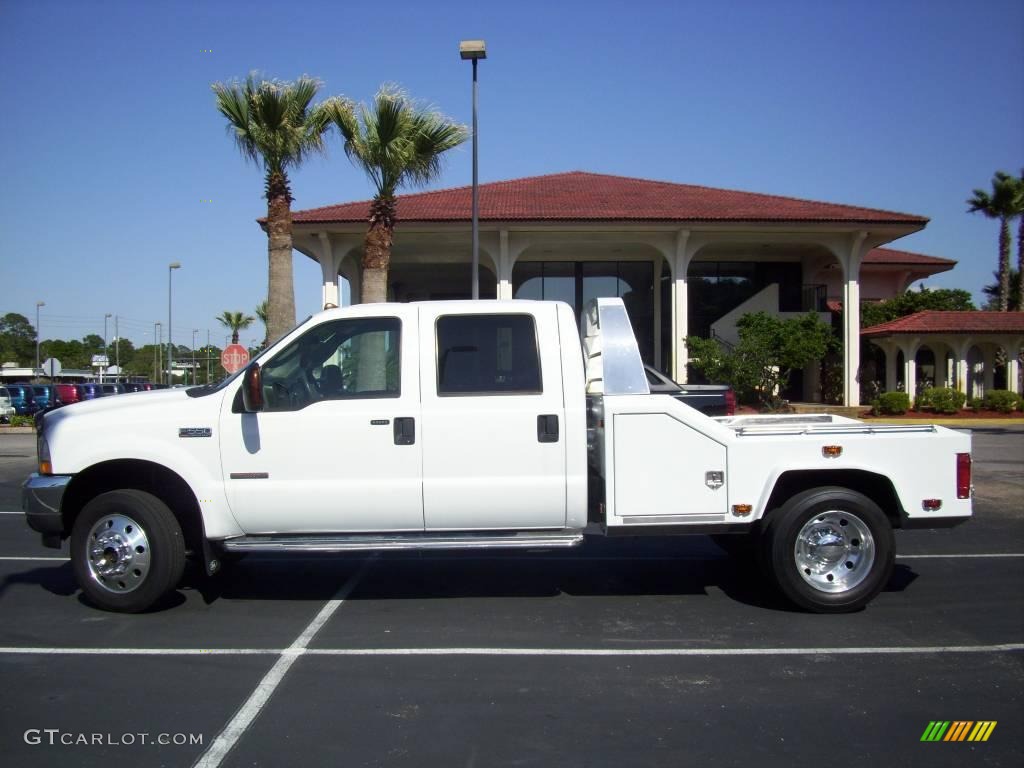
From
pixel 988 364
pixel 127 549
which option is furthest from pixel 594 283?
pixel 127 549

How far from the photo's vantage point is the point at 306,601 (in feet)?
21.0

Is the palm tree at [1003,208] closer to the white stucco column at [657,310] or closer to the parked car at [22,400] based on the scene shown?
the white stucco column at [657,310]

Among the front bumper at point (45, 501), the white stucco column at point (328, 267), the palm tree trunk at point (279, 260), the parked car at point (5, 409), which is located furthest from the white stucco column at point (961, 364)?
the parked car at point (5, 409)

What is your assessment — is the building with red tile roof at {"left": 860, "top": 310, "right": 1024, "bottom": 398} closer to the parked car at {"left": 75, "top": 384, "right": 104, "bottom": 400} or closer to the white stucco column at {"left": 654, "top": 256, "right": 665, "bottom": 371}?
the white stucco column at {"left": 654, "top": 256, "right": 665, "bottom": 371}

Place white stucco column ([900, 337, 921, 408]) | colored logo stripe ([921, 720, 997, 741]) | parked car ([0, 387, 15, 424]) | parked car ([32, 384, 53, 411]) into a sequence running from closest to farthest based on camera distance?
colored logo stripe ([921, 720, 997, 741])
white stucco column ([900, 337, 921, 408])
parked car ([0, 387, 15, 424])
parked car ([32, 384, 53, 411])

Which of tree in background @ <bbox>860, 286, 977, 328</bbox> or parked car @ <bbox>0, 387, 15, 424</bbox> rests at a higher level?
tree in background @ <bbox>860, 286, 977, 328</bbox>

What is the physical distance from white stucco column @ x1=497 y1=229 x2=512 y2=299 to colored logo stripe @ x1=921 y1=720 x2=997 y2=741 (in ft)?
72.0

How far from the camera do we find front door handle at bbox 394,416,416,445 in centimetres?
572

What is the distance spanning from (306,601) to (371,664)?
5.23 feet

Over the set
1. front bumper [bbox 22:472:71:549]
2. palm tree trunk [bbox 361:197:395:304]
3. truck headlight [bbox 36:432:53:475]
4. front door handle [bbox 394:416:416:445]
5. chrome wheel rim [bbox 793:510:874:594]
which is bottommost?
chrome wheel rim [bbox 793:510:874:594]

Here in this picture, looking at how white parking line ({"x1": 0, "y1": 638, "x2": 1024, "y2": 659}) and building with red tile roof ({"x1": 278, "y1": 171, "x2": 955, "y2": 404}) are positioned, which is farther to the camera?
building with red tile roof ({"x1": 278, "y1": 171, "x2": 955, "y2": 404})

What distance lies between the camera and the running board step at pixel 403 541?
18.5 ft

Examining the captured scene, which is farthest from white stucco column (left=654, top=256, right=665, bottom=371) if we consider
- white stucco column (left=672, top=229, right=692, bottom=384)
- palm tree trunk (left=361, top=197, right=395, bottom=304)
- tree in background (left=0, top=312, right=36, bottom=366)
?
tree in background (left=0, top=312, right=36, bottom=366)

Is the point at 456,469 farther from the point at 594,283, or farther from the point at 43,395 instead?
the point at 43,395
